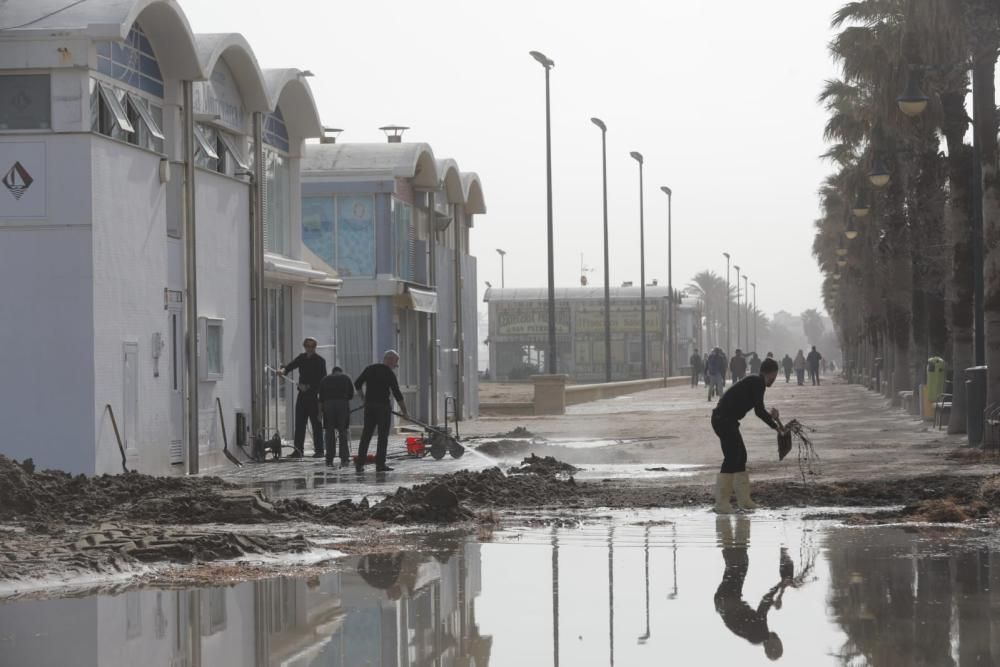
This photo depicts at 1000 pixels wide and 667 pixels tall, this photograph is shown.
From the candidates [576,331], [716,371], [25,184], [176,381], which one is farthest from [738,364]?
[576,331]

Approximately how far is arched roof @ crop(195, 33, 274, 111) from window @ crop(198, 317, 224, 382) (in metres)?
3.68

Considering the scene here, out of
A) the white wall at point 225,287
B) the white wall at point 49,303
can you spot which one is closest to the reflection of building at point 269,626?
the white wall at point 49,303

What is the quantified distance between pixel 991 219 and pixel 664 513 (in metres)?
11.0

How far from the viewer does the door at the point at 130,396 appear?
2017cm

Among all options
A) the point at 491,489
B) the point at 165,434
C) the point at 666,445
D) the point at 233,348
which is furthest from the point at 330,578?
the point at 666,445

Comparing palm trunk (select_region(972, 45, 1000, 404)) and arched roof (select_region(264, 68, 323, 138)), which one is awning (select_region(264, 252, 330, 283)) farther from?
palm trunk (select_region(972, 45, 1000, 404))

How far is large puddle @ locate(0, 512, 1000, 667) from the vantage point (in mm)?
7953

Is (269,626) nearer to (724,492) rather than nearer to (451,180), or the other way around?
(724,492)

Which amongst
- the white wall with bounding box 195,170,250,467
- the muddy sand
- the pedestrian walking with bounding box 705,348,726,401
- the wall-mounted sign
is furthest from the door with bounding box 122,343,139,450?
the pedestrian walking with bounding box 705,348,726,401

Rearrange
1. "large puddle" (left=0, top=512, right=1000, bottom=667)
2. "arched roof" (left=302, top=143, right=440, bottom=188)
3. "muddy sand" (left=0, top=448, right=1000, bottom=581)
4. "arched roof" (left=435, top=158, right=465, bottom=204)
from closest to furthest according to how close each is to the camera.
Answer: "large puddle" (left=0, top=512, right=1000, bottom=667) → "muddy sand" (left=0, top=448, right=1000, bottom=581) → "arched roof" (left=302, top=143, right=440, bottom=188) → "arched roof" (left=435, top=158, right=465, bottom=204)

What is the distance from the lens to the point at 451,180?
144 feet

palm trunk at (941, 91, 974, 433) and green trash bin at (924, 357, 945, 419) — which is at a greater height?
palm trunk at (941, 91, 974, 433)

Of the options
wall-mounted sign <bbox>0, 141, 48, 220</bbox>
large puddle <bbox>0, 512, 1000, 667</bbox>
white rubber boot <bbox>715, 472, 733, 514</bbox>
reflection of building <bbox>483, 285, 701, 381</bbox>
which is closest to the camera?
large puddle <bbox>0, 512, 1000, 667</bbox>

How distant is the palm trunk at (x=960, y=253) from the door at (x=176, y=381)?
13351 mm
